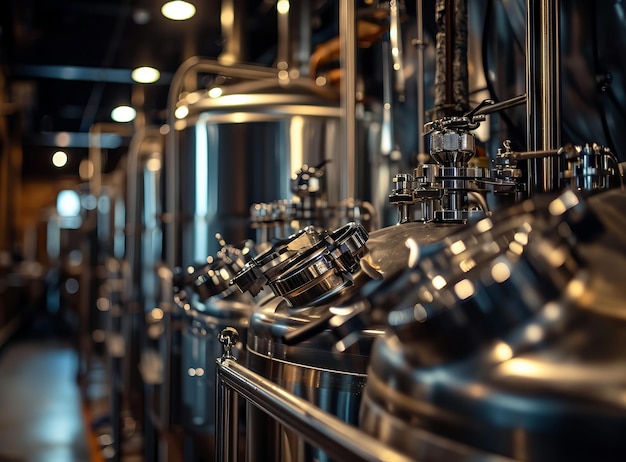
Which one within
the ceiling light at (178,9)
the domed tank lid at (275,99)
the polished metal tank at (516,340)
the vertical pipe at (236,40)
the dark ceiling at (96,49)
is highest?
the dark ceiling at (96,49)

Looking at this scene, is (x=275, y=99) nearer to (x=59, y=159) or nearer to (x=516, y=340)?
(x=516, y=340)

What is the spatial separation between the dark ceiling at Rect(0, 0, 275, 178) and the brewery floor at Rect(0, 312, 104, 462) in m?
2.17

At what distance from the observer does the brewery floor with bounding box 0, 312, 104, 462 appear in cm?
438

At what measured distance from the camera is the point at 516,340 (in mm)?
630

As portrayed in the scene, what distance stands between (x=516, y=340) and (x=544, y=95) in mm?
777

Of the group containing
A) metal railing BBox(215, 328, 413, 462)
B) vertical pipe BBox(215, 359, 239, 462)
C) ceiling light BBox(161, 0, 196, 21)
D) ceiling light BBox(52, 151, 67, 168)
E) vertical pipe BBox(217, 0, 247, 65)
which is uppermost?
ceiling light BBox(52, 151, 67, 168)

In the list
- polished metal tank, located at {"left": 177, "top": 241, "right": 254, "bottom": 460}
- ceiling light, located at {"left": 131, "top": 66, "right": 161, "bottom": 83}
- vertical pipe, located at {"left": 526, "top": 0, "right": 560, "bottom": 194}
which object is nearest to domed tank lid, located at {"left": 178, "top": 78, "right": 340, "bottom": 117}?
polished metal tank, located at {"left": 177, "top": 241, "right": 254, "bottom": 460}

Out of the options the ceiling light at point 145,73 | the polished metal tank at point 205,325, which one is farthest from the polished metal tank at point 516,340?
the ceiling light at point 145,73

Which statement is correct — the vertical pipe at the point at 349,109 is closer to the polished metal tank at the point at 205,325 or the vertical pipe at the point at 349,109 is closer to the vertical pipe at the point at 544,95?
the polished metal tank at the point at 205,325

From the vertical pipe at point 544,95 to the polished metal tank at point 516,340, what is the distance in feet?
1.60

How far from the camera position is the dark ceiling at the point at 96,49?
19.9 ft

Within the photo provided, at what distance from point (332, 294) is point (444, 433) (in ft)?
1.73

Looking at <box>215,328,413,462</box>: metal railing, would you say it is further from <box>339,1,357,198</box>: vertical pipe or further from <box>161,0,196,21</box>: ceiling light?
<box>161,0,196,21</box>: ceiling light

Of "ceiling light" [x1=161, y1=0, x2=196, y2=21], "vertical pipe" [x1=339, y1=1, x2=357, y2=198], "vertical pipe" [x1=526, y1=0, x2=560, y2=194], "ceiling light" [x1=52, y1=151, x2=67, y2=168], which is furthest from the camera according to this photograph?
"ceiling light" [x1=52, y1=151, x2=67, y2=168]
